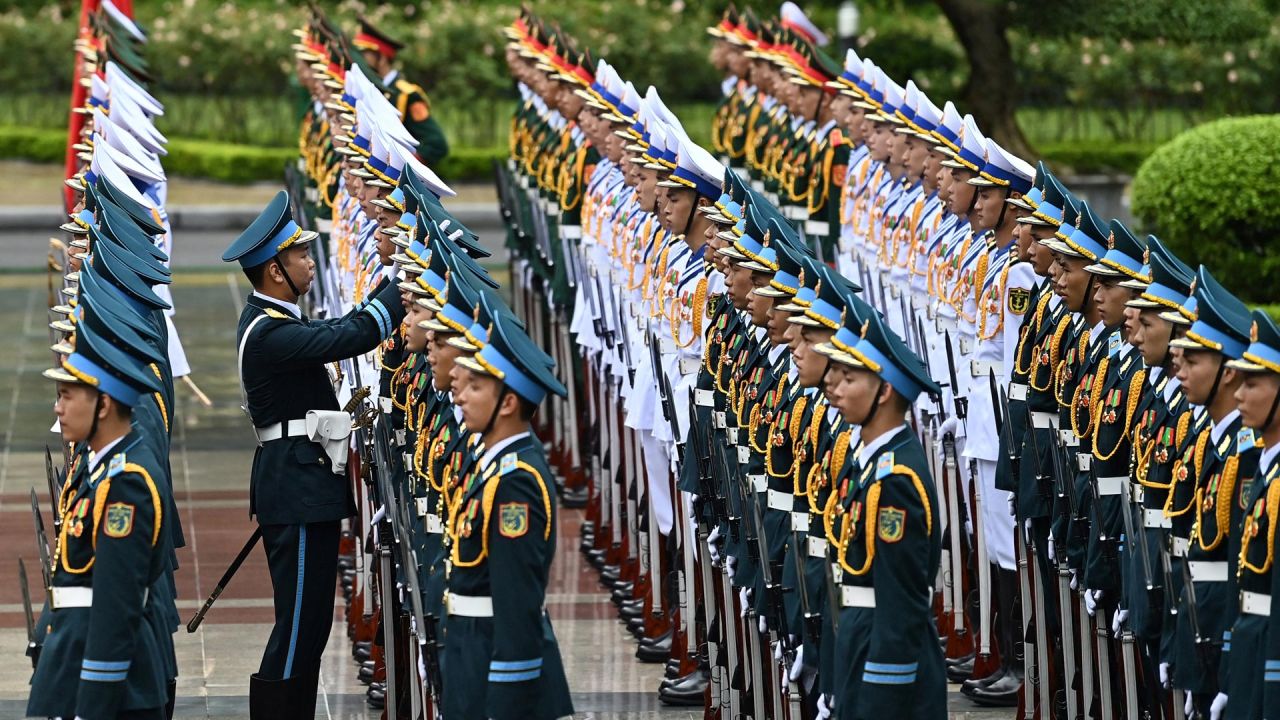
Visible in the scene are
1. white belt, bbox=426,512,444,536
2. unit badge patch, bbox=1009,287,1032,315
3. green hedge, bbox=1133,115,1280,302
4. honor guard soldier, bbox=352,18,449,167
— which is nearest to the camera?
white belt, bbox=426,512,444,536

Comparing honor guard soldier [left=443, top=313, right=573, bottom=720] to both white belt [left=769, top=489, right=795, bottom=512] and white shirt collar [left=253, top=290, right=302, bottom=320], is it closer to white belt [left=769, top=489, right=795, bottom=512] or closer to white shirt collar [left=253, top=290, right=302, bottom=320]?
white belt [left=769, top=489, right=795, bottom=512]

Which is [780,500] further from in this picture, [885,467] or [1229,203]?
[1229,203]

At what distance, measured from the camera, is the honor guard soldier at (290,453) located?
7910mm

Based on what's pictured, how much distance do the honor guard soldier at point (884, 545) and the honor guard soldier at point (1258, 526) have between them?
0.75 m

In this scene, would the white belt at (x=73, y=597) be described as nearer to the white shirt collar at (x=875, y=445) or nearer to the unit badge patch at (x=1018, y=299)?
the white shirt collar at (x=875, y=445)

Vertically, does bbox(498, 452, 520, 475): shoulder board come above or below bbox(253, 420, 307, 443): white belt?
below

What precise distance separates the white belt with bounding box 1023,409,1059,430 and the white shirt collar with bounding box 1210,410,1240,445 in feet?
4.63

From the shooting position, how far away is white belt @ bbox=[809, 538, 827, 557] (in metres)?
6.58

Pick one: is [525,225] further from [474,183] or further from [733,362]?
[474,183]

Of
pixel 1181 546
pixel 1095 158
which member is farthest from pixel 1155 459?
pixel 1095 158

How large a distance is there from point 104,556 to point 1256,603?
9.57 feet

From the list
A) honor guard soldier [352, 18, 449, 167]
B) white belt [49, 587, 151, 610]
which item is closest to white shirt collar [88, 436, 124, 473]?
white belt [49, 587, 151, 610]

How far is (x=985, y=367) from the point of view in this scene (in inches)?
351

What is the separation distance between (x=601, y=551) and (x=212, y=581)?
1.67 metres
